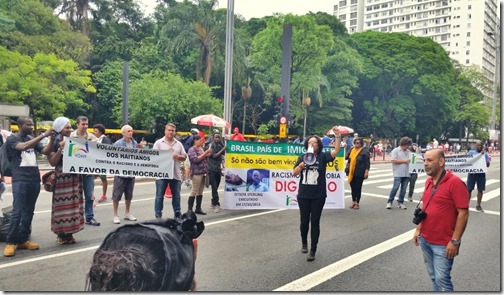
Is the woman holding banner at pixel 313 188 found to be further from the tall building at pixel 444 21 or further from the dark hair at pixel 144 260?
the tall building at pixel 444 21

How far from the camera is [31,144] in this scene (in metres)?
5.31

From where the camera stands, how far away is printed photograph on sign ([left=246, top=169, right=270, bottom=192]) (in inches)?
328

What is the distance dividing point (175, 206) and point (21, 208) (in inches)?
101

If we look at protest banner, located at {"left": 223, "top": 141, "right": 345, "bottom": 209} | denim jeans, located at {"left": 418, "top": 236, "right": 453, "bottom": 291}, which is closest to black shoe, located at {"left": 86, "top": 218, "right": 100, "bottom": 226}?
protest banner, located at {"left": 223, "top": 141, "right": 345, "bottom": 209}

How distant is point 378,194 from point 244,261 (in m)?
7.98

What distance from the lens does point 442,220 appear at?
3775 mm

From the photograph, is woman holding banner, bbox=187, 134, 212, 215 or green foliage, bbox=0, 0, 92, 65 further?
green foliage, bbox=0, 0, 92, 65

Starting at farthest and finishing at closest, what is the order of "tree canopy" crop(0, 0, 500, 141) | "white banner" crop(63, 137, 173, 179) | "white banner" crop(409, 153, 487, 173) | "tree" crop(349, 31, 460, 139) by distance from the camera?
1. "tree" crop(349, 31, 460, 139)
2. "tree canopy" crop(0, 0, 500, 141)
3. "white banner" crop(409, 153, 487, 173)
4. "white banner" crop(63, 137, 173, 179)

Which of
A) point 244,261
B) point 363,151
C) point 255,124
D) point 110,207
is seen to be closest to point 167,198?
point 110,207

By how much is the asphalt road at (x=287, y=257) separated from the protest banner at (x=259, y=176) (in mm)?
325

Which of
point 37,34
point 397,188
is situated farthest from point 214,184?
point 37,34

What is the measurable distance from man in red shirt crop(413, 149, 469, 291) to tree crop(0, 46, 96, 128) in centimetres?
2517

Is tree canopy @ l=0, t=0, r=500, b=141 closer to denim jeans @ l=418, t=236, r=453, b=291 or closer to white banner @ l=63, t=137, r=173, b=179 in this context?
white banner @ l=63, t=137, r=173, b=179

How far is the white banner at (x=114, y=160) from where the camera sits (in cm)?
617
